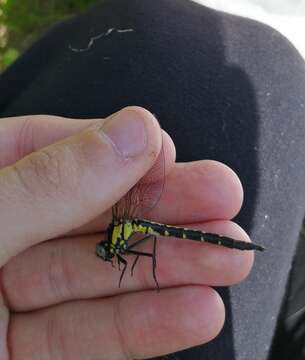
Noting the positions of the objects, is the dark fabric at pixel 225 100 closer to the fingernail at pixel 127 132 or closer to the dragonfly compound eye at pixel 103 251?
the dragonfly compound eye at pixel 103 251

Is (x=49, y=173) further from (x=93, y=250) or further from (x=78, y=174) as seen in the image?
(x=93, y=250)

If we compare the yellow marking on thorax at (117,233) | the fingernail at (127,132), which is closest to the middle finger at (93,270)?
the yellow marking on thorax at (117,233)

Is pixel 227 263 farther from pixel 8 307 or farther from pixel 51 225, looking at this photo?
pixel 8 307

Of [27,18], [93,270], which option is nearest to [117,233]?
[93,270]

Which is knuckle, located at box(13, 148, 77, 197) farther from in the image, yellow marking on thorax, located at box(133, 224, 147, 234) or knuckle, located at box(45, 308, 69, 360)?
knuckle, located at box(45, 308, 69, 360)

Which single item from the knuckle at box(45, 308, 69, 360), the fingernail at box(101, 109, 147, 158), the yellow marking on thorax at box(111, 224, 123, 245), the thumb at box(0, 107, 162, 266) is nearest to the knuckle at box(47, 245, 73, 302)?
the knuckle at box(45, 308, 69, 360)

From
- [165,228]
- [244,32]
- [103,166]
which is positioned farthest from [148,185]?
[244,32]
